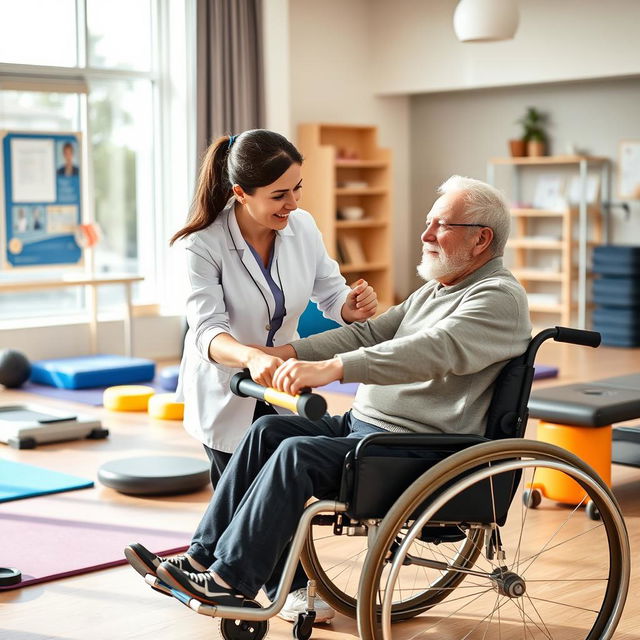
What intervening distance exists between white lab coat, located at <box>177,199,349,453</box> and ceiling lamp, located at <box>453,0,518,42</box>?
399 centimetres

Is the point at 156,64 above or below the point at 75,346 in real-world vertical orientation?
above

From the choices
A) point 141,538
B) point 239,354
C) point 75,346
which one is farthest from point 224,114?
point 239,354

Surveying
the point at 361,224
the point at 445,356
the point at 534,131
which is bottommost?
the point at 445,356

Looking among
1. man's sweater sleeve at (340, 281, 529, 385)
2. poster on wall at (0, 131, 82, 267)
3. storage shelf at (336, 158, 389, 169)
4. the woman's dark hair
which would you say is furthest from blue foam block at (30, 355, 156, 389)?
man's sweater sleeve at (340, 281, 529, 385)

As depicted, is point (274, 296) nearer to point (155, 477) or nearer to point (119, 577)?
point (119, 577)

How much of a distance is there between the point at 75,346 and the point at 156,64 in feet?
6.82

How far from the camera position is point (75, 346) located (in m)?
7.20

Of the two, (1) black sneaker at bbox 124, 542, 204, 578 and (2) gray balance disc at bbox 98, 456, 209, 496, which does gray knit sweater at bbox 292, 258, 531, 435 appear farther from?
(2) gray balance disc at bbox 98, 456, 209, 496

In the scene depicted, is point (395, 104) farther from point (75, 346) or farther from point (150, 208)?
point (75, 346)

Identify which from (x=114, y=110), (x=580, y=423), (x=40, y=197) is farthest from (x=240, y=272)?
(x=114, y=110)

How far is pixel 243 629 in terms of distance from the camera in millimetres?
2344

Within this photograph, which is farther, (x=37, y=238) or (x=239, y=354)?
(x=37, y=238)

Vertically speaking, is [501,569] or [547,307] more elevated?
[547,307]

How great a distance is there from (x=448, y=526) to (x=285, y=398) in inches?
18.1
